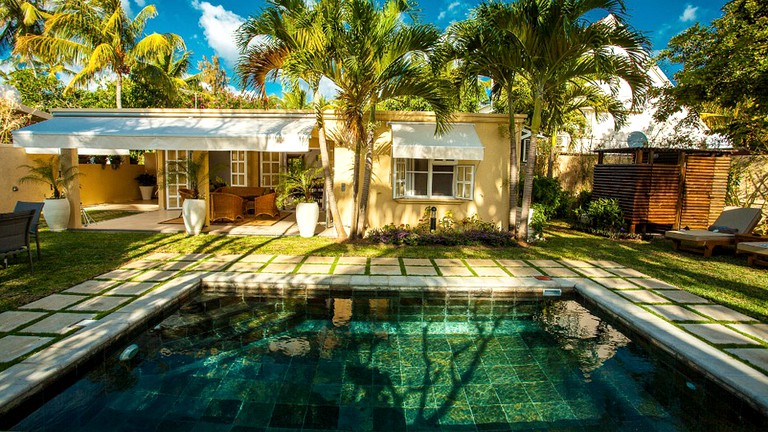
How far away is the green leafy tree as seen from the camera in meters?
7.91

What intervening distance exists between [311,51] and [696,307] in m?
9.12

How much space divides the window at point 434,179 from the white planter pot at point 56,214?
31.3ft

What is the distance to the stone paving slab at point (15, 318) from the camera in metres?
5.06

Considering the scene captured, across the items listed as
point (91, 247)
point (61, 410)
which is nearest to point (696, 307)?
point (61, 410)

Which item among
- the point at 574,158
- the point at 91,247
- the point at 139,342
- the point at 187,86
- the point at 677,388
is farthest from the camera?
the point at 187,86

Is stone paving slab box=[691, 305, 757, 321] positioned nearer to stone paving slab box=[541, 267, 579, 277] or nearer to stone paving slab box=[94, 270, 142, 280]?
stone paving slab box=[541, 267, 579, 277]

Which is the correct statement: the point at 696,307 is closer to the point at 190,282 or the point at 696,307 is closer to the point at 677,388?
the point at 677,388

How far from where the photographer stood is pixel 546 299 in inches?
292

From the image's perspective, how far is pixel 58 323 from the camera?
5.22m

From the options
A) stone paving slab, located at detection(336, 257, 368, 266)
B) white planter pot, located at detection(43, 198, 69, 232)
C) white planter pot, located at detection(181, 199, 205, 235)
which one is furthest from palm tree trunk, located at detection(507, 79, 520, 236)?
white planter pot, located at detection(43, 198, 69, 232)

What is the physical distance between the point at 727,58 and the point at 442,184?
23.4 feet

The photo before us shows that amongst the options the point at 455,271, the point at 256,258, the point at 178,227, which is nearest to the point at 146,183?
the point at 178,227

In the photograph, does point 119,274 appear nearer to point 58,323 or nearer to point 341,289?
point 58,323

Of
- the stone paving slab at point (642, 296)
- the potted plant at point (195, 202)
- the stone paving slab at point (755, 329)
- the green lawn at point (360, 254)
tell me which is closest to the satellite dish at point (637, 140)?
the green lawn at point (360, 254)
